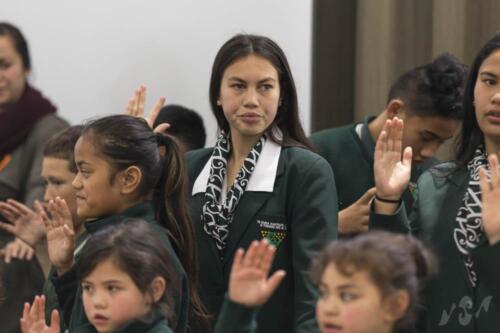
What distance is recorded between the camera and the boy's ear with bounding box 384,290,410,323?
2.22m

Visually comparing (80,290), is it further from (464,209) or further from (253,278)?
(464,209)

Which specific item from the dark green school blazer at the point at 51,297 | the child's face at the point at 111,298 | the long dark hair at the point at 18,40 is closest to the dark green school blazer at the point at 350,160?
the dark green school blazer at the point at 51,297

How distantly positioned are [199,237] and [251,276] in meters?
0.75

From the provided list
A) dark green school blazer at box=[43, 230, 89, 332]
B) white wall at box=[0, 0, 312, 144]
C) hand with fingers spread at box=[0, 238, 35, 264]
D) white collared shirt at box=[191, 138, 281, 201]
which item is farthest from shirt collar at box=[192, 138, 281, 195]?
white wall at box=[0, 0, 312, 144]

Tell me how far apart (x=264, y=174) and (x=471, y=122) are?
54cm

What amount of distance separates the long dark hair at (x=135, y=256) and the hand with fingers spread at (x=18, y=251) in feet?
4.01

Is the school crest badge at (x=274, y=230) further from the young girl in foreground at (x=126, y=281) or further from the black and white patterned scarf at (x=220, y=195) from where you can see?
the young girl in foreground at (x=126, y=281)

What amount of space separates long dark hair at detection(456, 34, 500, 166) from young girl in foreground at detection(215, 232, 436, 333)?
2.23 ft

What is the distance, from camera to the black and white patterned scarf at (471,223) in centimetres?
277

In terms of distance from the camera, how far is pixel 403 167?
2.88 m

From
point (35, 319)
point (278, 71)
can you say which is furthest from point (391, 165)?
point (35, 319)

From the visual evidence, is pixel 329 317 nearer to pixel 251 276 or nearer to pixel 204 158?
pixel 251 276

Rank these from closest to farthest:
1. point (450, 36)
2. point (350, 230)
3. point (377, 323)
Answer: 1. point (377, 323)
2. point (350, 230)
3. point (450, 36)

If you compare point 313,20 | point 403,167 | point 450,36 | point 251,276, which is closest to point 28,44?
point 313,20
